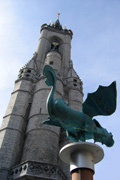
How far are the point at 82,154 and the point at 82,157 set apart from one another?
72mm

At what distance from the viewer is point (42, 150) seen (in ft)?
34.9

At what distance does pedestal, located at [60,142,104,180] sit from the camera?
184 inches

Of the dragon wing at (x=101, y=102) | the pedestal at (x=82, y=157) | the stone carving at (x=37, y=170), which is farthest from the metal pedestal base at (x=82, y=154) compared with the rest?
the stone carving at (x=37, y=170)

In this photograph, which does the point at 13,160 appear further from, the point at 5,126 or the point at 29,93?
the point at 29,93

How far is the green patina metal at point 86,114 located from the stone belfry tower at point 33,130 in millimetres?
4517

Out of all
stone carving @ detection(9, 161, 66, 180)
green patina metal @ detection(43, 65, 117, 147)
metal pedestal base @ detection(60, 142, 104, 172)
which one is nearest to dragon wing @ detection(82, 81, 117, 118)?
green patina metal @ detection(43, 65, 117, 147)

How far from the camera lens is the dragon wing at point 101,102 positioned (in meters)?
5.86

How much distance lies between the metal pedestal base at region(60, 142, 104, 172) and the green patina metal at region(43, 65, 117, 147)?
21.5 inches

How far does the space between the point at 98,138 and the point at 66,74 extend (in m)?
13.1

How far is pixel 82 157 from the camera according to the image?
485cm

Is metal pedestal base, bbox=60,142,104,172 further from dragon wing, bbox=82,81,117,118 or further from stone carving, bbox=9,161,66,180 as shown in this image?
stone carving, bbox=9,161,66,180

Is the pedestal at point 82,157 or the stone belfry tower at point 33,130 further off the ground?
the stone belfry tower at point 33,130

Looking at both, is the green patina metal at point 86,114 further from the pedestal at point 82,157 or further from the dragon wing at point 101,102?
the pedestal at point 82,157

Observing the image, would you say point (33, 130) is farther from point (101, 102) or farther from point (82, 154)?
point (82, 154)
